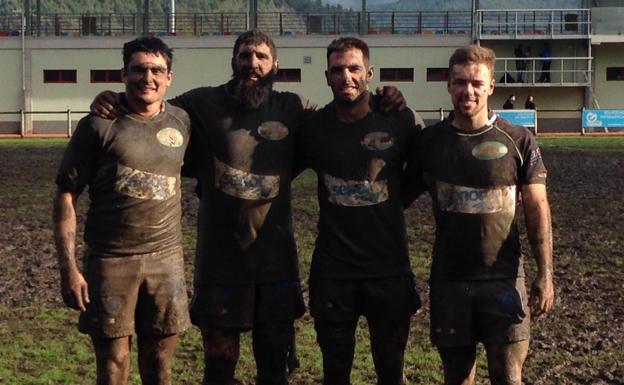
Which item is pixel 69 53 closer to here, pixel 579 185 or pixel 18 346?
pixel 579 185

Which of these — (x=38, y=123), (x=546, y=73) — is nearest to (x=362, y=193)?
(x=546, y=73)

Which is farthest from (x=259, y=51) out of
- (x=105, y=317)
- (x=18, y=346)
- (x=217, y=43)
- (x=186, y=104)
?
(x=217, y=43)

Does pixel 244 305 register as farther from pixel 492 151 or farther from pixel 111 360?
pixel 492 151

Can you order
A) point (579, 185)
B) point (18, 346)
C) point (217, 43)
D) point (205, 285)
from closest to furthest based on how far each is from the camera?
1. point (205, 285)
2. point (18, 346)
3. point (579, 185)
4. point (217, 43)

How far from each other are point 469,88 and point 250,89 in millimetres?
1277

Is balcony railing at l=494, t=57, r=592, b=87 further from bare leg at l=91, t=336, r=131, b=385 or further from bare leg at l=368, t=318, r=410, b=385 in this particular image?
bare leg at l=91, t=336, r=131, b=385

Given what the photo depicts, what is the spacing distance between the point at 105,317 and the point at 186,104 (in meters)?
1.33

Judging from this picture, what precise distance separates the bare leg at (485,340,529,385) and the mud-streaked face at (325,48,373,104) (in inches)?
62.2

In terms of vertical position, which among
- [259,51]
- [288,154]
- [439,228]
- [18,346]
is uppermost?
[259,51]

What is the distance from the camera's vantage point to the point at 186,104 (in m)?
6.31

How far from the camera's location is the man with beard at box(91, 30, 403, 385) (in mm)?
6176

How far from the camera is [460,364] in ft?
19.3

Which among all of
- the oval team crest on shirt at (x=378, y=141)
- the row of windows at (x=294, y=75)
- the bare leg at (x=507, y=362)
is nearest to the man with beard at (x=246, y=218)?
the oval team crest on shirt at (x=378, y=141)

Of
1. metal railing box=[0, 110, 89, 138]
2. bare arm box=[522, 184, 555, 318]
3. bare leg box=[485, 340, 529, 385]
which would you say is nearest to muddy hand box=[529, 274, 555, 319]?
bare arm box=[522, 184, 555, 318]
